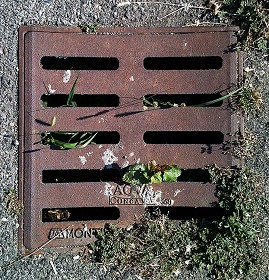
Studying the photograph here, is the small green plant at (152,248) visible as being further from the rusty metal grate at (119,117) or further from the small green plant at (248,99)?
the small green plant at (248,99)

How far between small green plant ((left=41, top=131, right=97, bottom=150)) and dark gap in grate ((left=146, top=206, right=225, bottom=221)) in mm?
517

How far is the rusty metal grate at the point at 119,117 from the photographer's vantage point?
110 inches

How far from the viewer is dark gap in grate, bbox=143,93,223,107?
2.84 meters

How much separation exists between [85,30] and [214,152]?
0.89m

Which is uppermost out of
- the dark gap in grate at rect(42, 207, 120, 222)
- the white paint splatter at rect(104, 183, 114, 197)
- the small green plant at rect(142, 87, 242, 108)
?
the small green plant at rect(142, 87, 242, 108)

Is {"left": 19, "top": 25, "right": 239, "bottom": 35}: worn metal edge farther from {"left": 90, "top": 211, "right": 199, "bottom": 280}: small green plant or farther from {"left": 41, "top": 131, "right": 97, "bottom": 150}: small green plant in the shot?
{"left": 90, "top": 211, "right": 199, "bottom": 280}: small green plant

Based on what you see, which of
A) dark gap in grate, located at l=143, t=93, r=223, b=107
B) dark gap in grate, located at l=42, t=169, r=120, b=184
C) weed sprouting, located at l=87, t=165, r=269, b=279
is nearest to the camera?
weed sprouting, located at l=87, t=165, r=269, b=279

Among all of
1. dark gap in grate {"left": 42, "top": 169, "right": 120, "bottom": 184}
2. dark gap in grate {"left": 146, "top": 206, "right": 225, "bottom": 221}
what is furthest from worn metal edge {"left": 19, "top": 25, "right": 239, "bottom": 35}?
dark gap in grate {"left": 146, "top": 206, "right": 225, "bottom": 221}

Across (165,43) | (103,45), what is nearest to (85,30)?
(103,45)

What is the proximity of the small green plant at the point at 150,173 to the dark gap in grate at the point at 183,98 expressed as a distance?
315mm

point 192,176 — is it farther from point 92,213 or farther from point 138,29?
point 138,29

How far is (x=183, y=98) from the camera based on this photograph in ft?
9.68

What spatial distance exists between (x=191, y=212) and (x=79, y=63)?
3.21 feet

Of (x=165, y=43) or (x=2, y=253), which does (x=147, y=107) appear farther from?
(x=2, y=253)
